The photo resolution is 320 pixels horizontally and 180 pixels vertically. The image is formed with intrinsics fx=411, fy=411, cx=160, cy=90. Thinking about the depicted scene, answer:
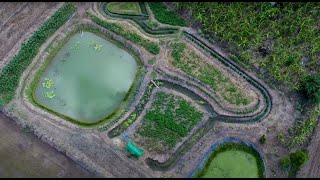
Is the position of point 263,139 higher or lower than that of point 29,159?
higher

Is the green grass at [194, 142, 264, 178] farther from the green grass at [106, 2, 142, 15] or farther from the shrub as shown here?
the green grass at [106, 2, 142, 15]

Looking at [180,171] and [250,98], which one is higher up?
[250,98]

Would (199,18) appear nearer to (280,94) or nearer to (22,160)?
(280,94)

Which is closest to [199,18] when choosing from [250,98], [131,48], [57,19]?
[131,48]

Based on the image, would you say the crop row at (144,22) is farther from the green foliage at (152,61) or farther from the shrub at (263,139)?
the shrub at (263,139)

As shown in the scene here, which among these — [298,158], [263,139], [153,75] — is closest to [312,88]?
[263,139]

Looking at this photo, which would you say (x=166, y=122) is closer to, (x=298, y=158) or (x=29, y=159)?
(x=298, y=158)

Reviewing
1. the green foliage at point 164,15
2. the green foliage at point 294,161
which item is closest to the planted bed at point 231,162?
the green foliage at point 294,161
